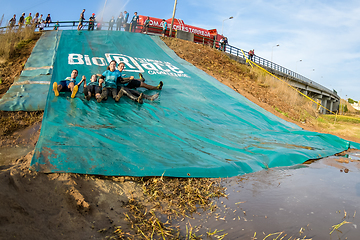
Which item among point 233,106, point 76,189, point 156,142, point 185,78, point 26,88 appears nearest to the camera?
point 76,189

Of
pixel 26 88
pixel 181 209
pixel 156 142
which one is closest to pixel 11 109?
pixel 26 88

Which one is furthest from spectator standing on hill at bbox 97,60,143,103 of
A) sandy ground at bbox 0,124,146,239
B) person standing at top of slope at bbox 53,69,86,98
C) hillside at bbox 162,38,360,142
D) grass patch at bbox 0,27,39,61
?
hillside at bbox 162,38,360,142

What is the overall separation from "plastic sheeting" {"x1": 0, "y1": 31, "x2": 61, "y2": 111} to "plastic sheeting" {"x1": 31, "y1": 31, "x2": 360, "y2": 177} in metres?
0.47

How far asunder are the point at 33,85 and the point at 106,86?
2801 mm

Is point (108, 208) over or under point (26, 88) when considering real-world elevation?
under

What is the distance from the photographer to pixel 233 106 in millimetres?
11164

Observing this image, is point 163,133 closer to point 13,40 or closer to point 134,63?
point 134,63

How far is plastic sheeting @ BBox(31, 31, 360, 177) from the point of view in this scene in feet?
16.5

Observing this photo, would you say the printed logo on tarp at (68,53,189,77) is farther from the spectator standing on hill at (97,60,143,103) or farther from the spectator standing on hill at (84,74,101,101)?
the spectator standing on hill at (84,74,101,101)

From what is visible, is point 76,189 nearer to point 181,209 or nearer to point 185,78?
point 181,209

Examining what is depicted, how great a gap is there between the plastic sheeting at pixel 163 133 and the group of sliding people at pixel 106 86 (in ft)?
0.82

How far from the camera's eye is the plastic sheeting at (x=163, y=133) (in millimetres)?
5016

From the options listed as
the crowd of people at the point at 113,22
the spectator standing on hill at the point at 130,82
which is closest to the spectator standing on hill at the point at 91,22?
the crowd of people at the point at 113,22

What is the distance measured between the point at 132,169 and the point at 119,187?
0.50m
